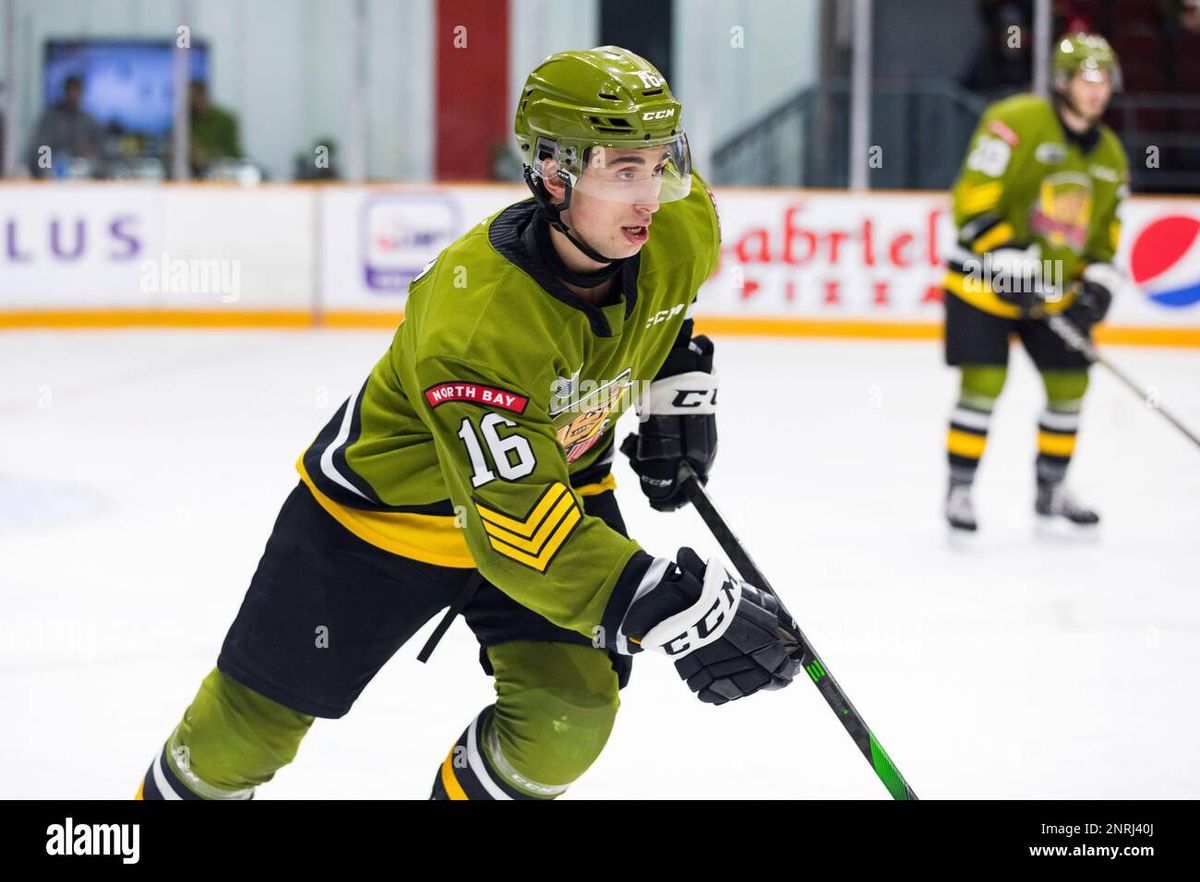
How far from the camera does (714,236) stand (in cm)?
220

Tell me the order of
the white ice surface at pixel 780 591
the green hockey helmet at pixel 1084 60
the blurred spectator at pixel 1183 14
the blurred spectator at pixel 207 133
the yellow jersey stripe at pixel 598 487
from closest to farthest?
the yellow jersey stripe at pixel 598 487 < the white ice surface at pixel 780 591 < the green hockey helmet at pixel 1084 60 < the blurred spectator at pixel 207 133 < the blurred spectator at pixel 1183 14

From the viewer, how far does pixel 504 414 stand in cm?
175

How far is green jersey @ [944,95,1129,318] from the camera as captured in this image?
445cm

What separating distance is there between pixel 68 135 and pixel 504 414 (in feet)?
25.3

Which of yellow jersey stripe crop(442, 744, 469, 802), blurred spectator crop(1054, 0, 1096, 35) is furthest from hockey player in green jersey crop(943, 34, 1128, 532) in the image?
blurred spectator crop(1054, 0, 1096, 35)

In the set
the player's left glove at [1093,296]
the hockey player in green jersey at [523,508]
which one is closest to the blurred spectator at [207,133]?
the player's left glove at [1093,296]

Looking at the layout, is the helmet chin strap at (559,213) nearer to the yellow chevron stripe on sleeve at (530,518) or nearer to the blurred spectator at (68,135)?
the yellow chevron stripe on sleeve at (530,518)

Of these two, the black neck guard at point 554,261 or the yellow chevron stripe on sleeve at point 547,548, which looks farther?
the black neck guard at point 554,261

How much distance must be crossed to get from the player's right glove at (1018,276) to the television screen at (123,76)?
5902mm

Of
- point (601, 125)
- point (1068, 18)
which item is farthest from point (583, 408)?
point (1068, 18)

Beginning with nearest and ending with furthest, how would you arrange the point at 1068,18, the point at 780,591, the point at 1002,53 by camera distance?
the point at 780,591
the point at 1002,53
the point at 1068,18

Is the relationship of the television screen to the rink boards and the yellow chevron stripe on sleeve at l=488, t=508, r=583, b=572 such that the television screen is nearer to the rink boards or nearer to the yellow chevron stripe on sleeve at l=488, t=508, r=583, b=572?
the rink boards

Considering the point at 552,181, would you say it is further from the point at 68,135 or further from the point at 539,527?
the point at 68,135

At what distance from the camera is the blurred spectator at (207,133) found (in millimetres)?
8844
